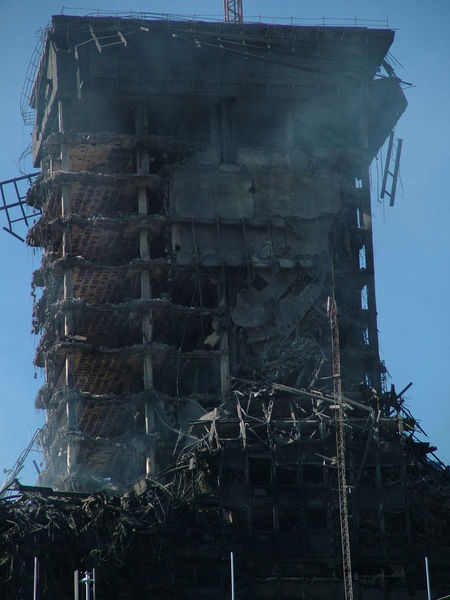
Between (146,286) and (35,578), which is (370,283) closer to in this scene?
(146,286)

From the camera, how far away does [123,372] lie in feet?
396

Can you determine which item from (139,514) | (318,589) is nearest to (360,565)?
(318,589)

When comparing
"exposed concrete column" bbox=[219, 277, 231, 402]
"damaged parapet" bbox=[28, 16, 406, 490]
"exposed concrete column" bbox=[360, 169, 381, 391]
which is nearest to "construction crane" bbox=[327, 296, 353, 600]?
"damaged parapet" bbox=[28, 16, 406, 490]

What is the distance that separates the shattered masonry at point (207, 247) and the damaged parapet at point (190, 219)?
0.15m

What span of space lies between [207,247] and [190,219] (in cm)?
233

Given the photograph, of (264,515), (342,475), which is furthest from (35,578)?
(342,475)

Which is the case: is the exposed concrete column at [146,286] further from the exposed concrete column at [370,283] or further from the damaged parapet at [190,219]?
the exposed concrete column at [370,283]

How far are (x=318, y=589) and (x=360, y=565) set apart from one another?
3.22 metres

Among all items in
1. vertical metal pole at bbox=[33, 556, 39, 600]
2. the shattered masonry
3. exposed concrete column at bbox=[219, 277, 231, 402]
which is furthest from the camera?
exposed concrete column at bbox=[219, 277, 231, 402]

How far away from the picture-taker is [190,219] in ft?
401

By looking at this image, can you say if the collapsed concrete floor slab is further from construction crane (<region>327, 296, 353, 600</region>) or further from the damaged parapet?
the damaged parapet

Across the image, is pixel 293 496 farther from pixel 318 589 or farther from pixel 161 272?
pixel 161 272

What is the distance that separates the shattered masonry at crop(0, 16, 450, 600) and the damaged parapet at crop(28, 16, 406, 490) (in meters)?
Answer: 0.15

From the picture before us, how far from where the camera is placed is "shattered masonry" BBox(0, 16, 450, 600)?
108500 mm
